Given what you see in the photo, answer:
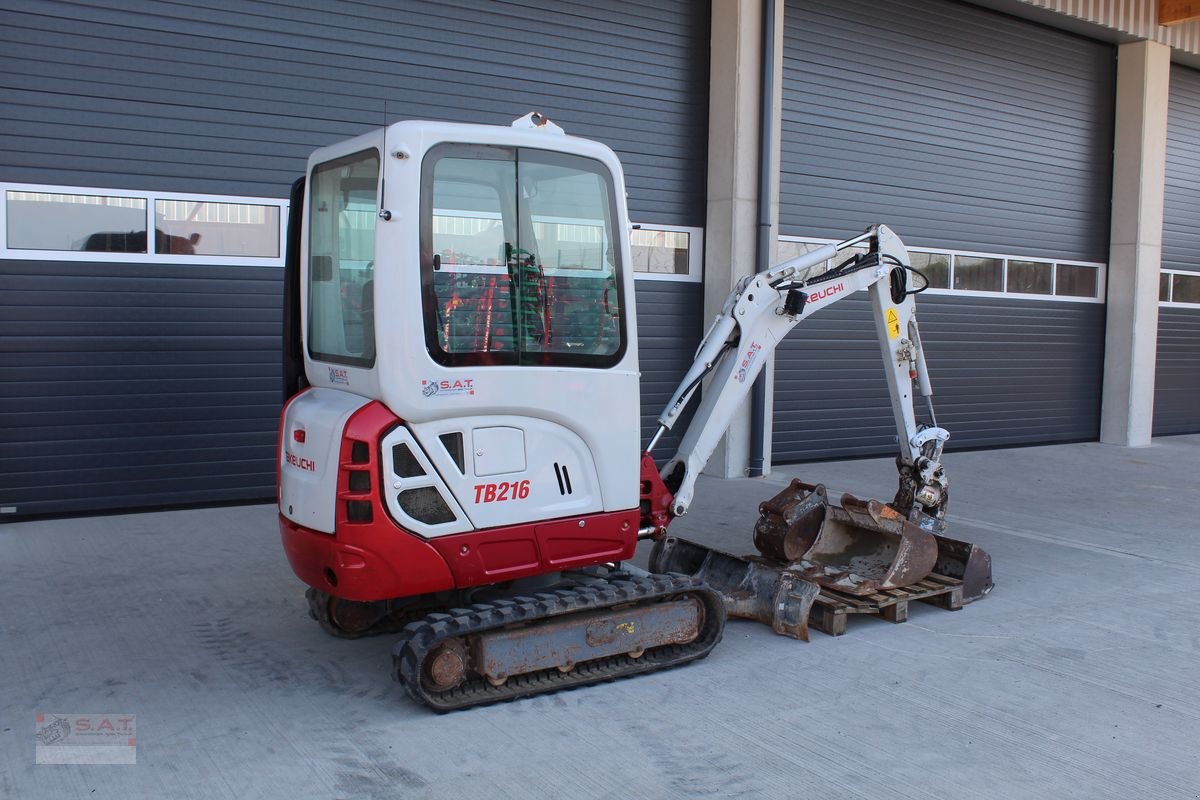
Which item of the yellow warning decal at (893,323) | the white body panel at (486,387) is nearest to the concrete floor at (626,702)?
the white body panel at (486,387)

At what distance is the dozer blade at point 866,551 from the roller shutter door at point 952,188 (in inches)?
204

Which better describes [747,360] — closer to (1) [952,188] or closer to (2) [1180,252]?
(1) [952,188]

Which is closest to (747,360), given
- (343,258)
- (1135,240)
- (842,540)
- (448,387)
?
(842,540)

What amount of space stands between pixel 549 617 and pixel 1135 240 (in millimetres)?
12836

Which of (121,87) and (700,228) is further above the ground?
(121,87)

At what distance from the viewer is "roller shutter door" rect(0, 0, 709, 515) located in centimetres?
800

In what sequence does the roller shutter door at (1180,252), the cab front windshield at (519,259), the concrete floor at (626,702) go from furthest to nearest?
the roller shutter door at (1180,252) < the cab front windshield at (519,259) < the concrete floor at (626,702)

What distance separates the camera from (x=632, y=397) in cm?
512

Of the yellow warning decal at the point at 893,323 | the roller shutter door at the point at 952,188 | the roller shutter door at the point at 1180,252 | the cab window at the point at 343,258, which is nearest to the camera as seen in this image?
the cab window at the point at 343,258

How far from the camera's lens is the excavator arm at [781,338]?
6121mm

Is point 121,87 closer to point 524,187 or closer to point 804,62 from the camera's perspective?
point 524,187

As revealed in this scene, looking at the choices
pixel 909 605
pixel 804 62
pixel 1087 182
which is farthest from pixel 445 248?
pixel 1087 182

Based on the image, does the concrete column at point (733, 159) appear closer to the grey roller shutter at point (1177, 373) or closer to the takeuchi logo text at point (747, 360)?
the takeuchi logo text at point (747, 360)

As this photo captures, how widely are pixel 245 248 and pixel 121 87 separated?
4.98 ft
